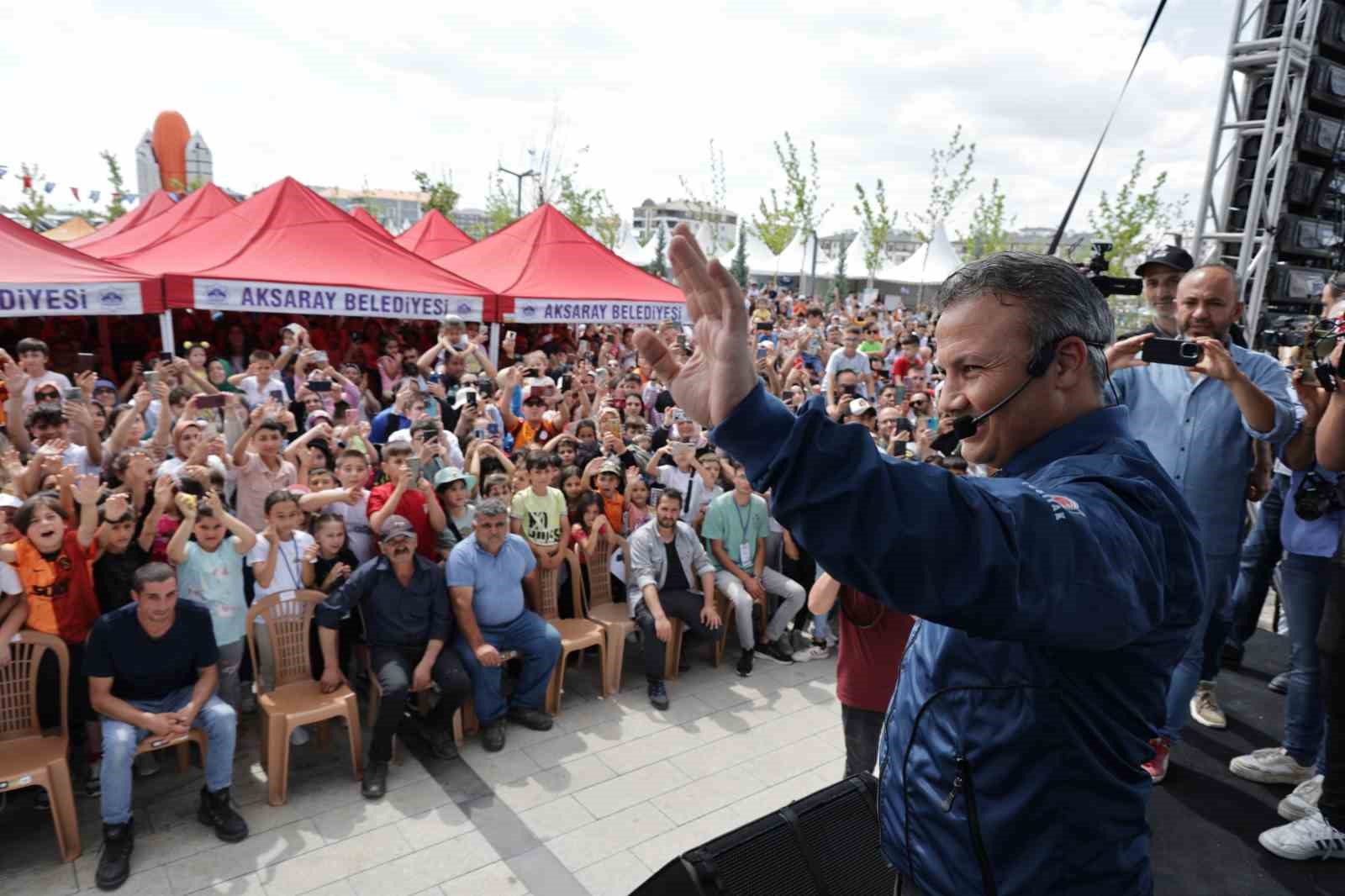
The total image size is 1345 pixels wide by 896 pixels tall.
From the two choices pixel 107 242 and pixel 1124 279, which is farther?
pixel 107 242

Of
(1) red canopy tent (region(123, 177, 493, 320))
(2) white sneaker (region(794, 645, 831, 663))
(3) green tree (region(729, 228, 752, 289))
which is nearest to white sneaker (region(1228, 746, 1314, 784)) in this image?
(2) white sneaker (region(794, 645, 831, 663))

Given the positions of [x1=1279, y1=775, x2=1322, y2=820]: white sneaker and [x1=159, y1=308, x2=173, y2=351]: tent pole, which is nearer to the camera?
[x1=1279, y1=775, x2=1322, y2=820]: white sneaker

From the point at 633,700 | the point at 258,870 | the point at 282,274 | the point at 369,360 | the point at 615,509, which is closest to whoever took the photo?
the point at 258,870

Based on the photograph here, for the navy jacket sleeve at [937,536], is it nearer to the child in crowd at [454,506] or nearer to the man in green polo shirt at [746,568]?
the child in crowd at [454,506]

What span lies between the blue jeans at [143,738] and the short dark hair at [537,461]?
2232mm

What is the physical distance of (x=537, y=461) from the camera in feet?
17.5

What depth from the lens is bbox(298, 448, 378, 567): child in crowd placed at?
486cm

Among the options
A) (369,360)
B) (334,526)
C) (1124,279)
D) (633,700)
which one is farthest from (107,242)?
(1124,279)

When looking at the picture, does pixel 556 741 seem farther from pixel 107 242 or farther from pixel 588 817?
pixel 107 242

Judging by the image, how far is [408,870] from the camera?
3.43 m

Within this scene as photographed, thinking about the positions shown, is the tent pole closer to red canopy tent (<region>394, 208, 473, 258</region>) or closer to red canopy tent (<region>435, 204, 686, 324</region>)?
red canopy tent (<region>435, 204, 686, 324</region>)

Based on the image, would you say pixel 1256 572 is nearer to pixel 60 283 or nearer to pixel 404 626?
pixel 404 626

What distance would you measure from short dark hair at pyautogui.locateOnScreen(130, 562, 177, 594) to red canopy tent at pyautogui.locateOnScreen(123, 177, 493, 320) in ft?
19.2

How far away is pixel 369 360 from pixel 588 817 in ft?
27.3
